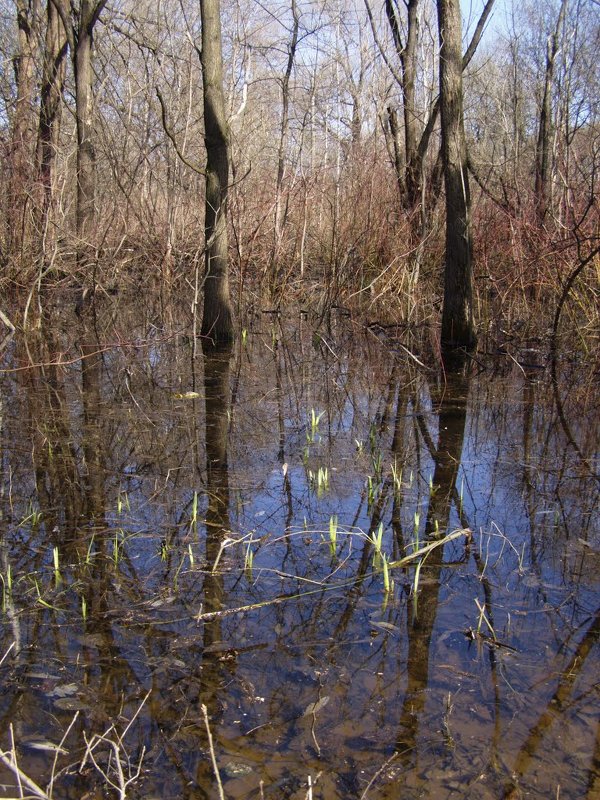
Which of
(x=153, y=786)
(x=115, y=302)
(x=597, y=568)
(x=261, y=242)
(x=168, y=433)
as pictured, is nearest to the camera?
(x=153, y=786)

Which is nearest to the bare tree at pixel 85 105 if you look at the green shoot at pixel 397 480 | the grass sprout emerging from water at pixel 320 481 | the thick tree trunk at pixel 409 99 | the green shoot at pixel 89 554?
the thick tree trunk at pixel 409 99

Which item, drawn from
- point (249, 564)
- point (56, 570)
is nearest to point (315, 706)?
point (249, 564)

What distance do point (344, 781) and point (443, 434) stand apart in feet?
10.9

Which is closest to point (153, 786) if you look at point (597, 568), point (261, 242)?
point (597, 568)

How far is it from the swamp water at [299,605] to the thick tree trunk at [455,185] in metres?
2.24

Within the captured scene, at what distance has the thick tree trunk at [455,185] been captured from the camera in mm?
7152

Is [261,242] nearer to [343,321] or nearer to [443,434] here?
[343,321]

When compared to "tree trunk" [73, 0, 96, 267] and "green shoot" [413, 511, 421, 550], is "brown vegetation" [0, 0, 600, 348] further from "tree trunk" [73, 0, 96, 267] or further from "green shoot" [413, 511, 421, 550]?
"green shoot" [413, 511, 421, 550]

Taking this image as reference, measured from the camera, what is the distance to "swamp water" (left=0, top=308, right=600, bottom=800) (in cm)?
203

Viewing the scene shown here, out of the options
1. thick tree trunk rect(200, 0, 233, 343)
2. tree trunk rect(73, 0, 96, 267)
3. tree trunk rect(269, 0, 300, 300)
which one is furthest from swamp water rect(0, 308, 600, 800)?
tree trunk rect(73, 0, 96, 267)

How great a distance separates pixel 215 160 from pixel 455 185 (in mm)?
2622

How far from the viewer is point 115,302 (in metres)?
12.8

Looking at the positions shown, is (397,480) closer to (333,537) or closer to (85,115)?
(333,537)

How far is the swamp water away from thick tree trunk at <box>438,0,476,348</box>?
2.24 metres
